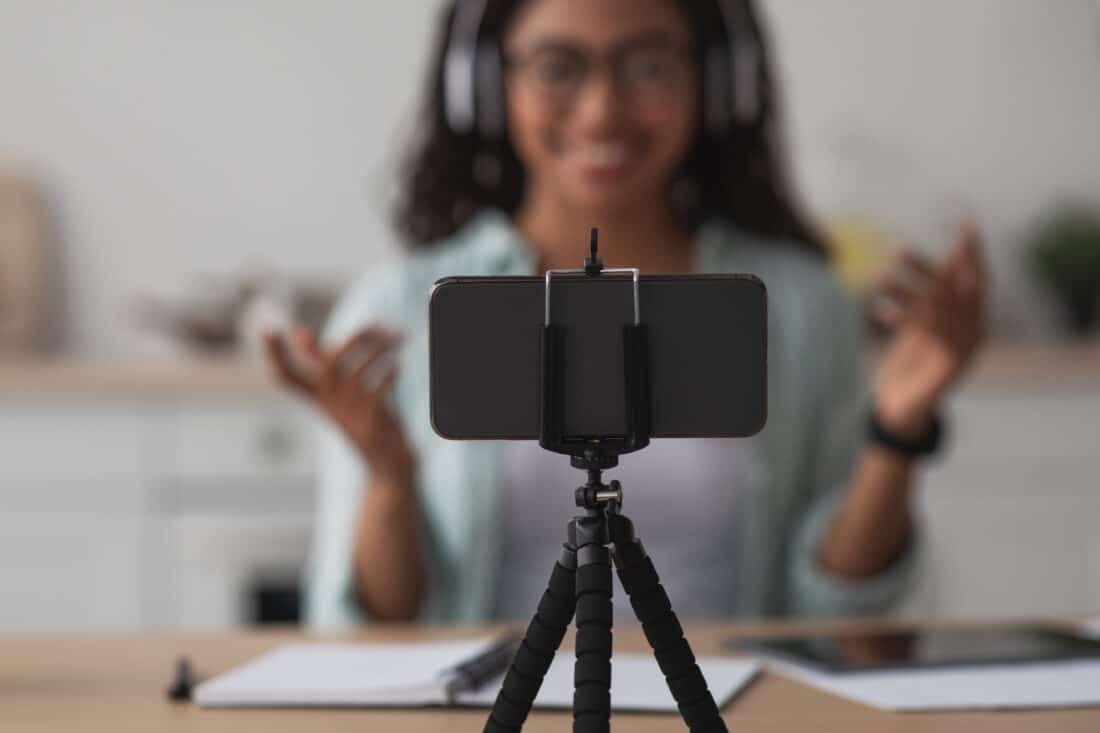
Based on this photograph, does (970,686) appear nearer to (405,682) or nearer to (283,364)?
(405,682)

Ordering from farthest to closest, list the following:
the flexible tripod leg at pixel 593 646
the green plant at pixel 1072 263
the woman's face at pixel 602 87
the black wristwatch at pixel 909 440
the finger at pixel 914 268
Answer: the green plant at pixel 1072 263, the woman's face at pixel 602 87, the black wristwatch at pixel 909 440, the finger at pixel 914 268, the flexible tripod leg at pixel 593 646

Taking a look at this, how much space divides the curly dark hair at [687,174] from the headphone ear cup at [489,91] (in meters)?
0.02

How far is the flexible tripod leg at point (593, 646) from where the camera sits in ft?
1.82

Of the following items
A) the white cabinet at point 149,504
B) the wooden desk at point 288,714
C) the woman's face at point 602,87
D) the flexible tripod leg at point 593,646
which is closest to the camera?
the flexible tripod leg at point 593,646

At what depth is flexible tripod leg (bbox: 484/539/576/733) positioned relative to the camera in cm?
56

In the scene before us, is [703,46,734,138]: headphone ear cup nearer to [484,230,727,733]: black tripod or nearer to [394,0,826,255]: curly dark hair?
[394,0,826,255]: curly dark hair

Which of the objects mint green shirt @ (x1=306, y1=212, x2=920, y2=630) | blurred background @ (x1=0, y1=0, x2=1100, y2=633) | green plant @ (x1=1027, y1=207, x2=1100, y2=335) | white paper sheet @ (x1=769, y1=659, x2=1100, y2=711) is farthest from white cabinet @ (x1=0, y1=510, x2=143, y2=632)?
green plant @ (x1=1027, y1=207, x2=1100, y2=335)

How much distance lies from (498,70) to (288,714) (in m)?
0.87

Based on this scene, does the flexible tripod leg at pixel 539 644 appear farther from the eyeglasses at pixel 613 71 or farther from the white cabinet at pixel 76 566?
the white cabinet at pixel 76 566

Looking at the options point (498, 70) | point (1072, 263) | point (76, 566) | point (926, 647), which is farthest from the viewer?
point (1072, 263)

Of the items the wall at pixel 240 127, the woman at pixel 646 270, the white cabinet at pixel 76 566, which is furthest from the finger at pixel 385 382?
the wall at pixel 240 127

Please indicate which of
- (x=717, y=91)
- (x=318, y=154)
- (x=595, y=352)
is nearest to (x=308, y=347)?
(x=595, y=352)

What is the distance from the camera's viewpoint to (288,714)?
2.54 ft

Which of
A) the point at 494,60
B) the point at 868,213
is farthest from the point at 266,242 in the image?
the point at 494,60
